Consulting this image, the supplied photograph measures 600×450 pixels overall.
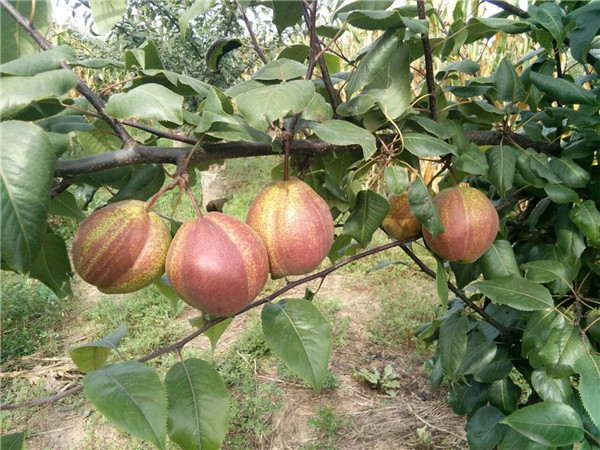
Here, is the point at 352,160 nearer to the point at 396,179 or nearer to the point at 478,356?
the point at 396,179

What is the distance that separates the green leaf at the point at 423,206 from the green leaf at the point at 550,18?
1.47 feet

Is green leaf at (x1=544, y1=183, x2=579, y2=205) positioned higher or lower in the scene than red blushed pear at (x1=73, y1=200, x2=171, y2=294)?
lower

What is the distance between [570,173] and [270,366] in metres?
2.19

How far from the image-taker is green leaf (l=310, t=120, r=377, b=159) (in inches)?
27.8

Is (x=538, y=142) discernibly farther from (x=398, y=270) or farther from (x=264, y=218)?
(x=398, y=270)

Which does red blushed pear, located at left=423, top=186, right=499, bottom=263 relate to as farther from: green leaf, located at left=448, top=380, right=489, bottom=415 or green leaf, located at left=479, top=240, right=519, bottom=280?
green leaf, located at left=448, top=380, right=489, bottom=415

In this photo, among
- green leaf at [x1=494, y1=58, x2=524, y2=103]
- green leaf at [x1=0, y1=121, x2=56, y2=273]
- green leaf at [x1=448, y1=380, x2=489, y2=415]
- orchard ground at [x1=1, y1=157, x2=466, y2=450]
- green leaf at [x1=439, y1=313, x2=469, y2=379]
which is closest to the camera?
green leaf at [x1=0, y1=121, x2=56, y2=273]

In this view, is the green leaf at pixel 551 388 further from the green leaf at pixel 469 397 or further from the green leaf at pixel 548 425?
the green leaf at pixel 469 397

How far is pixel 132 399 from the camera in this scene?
2.08ft

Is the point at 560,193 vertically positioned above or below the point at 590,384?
above

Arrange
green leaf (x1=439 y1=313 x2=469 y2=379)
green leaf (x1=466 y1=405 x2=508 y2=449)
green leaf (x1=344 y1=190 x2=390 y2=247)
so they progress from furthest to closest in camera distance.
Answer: green leaf (x1=466 y1=405 x2=508 y2=449)
green leaf (x1=439 y1=313 x2=469 y2=379)
green leaf (x1=344 y1=190 x2=390 y2=247)

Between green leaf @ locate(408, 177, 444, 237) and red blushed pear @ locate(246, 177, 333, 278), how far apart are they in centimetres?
19

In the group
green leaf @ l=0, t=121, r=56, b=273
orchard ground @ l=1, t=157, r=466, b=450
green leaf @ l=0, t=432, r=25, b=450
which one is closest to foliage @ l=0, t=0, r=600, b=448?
green leaf @ l=0, t=121, r=56, b=273

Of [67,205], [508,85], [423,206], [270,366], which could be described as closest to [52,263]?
[67,205]
